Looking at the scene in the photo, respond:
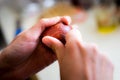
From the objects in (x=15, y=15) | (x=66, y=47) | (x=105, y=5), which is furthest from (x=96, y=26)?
(x=66, y=47)

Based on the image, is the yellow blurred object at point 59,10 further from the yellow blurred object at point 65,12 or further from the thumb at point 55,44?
the thumb at point 55,44

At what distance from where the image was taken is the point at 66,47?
51 cm

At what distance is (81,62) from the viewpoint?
0.49m

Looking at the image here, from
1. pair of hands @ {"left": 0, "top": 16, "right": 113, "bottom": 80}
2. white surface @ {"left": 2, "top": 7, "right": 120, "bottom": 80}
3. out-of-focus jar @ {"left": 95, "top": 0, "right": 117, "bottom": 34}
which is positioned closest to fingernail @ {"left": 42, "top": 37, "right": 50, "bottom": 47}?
pair of hands @ {"left": 0, "top": 16, "right": 113, "bottom": 80}

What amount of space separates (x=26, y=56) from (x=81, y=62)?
196 millimetres

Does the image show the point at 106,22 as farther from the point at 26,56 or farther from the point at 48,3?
the point at 26,56

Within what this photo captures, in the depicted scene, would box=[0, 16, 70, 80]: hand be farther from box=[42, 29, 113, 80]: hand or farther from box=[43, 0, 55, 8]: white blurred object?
box=[43, 0, 55, 8]: white blurred object

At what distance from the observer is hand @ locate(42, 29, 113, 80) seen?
0.48 m

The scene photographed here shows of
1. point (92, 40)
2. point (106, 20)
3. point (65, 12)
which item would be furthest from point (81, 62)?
point (65, 12)

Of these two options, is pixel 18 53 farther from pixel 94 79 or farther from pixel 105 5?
pixel 105 5

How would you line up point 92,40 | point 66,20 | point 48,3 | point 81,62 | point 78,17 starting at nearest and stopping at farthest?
point 81,62 < point 66,20 < point 92,40 < point 78,17 < point 48,3

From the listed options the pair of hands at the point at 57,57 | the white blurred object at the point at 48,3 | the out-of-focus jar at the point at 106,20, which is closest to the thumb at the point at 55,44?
the pair of hands at the point at 57,57

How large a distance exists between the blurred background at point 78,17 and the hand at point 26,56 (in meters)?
0.28

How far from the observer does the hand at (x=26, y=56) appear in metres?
0.62
